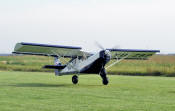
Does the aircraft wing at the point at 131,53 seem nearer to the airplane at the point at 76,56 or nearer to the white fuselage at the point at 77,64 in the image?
the airplane at the point at 76,56

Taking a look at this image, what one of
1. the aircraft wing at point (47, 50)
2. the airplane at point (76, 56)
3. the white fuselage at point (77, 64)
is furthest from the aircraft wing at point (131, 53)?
the aircraft wing at point (47, 50)

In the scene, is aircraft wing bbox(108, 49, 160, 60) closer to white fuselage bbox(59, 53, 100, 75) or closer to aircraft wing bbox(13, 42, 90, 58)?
white fuselage bbox(59, 53, 100, 75)

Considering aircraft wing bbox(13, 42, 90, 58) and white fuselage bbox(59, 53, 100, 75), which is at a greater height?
aircraft wing bbox(13, 42, 90, 58)

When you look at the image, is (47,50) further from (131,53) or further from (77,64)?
(131,53)

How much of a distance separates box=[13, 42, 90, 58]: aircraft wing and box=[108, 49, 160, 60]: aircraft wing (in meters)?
2.19

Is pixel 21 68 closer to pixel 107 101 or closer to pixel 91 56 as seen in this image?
pixel 91 56

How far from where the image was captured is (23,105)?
11734 millimetres

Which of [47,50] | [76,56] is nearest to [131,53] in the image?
[76,56]

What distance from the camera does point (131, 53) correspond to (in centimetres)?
2522

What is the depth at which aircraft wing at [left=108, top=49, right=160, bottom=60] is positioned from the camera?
79.3ft

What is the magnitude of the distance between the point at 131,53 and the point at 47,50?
5.65m

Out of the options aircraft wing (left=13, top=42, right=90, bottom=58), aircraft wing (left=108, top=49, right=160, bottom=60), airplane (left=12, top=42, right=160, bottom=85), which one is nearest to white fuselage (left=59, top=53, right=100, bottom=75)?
airplane (left=12, top=42, right=160, bottom=85)

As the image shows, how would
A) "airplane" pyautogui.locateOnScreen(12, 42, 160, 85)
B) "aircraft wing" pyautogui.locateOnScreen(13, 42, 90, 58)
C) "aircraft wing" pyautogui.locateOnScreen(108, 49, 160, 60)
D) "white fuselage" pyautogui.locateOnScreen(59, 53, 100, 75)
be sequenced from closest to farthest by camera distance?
"airplane" pyautogui.locateOnScreen(12, 42, 160, 85) < "aircraft wing" pyautogui.locateOnScreen(13, 42, 90, 58) < "white fuselage" pyautogui.locateOnScreen(59, 53, 100, 75) < "aircraft wing" pyautogui.locateOnScreen(108, 49, 160, 60)

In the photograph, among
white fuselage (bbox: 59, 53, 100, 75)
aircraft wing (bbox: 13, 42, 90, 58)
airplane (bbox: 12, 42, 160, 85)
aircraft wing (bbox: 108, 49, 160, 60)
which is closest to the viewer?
airplane (bbox: 12, 42, 160, 85)
